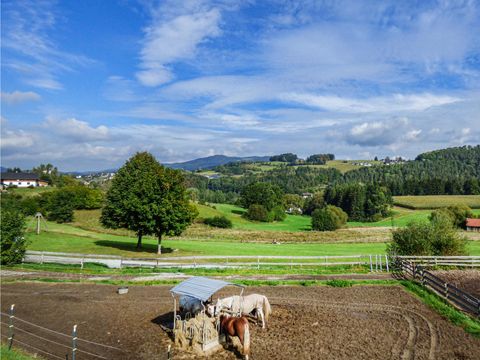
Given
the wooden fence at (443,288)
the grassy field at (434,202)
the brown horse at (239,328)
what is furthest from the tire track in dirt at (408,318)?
the grassy field at (434,202)

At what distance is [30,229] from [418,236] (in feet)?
176

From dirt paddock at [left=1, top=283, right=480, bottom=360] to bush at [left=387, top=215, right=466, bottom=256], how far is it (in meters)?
9.89

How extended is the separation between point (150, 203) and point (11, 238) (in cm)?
1323

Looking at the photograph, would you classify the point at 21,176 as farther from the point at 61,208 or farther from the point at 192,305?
the point at 192,305

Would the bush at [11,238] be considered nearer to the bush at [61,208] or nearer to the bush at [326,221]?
the bush at [61,208]

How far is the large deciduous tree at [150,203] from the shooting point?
129 ft

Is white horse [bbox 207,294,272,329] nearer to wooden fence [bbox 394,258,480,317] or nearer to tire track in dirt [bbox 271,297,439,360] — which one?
tire track in dirt [bbox 271,297,439,360]

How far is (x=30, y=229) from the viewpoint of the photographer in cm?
5575

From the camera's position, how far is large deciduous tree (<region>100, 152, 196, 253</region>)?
3931cm

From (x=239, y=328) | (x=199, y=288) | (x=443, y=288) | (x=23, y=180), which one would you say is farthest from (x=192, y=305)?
(x=23, y=180)

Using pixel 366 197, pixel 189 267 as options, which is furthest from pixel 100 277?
pixel 366 197

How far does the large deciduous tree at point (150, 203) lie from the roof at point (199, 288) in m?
22.5

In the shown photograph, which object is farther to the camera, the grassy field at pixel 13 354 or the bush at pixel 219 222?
the bush at pixel 219 222

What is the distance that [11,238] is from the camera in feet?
111
